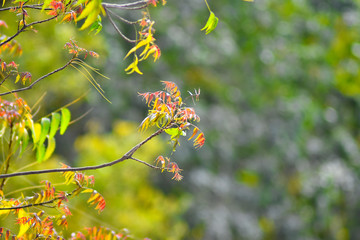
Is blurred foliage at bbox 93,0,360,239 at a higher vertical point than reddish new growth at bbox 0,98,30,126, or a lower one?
higher

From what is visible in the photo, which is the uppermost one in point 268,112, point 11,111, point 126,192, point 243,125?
point 268,112

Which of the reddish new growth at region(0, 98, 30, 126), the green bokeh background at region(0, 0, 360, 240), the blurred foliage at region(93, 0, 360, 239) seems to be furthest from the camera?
the blurred foliage at region(93, 0, 360, 239)

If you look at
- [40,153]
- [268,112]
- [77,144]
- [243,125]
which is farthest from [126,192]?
[40,153]

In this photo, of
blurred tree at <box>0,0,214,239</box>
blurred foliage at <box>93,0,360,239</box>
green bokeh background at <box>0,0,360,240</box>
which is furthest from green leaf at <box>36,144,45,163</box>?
blurred foliage at <box>93,0,360,239</box>

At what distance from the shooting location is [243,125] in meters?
5.12

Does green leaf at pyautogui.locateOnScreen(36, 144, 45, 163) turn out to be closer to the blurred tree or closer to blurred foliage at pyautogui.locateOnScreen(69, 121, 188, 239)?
the blurred tree

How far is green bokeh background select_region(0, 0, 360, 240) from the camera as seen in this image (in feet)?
12.2

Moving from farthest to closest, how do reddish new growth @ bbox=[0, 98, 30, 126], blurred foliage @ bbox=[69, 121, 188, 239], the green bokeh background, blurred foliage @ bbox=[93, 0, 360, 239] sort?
blurred foliage @ bbox=[93, 0, 360, 239] → the green bokeh background → blurred foliage @ bbox=[69, 121, 188, 239] → reddish new growth @ bbox=[0, 98, 30, 126]

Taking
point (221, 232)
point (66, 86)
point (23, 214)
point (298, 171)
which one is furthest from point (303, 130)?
point (23, 214)

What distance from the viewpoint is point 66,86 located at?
3016mm

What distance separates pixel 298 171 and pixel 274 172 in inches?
17.9

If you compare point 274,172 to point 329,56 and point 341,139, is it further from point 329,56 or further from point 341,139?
point 329,56

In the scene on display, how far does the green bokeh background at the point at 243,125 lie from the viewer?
3.73 meters

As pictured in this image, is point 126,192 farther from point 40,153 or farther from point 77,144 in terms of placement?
point 40,153
